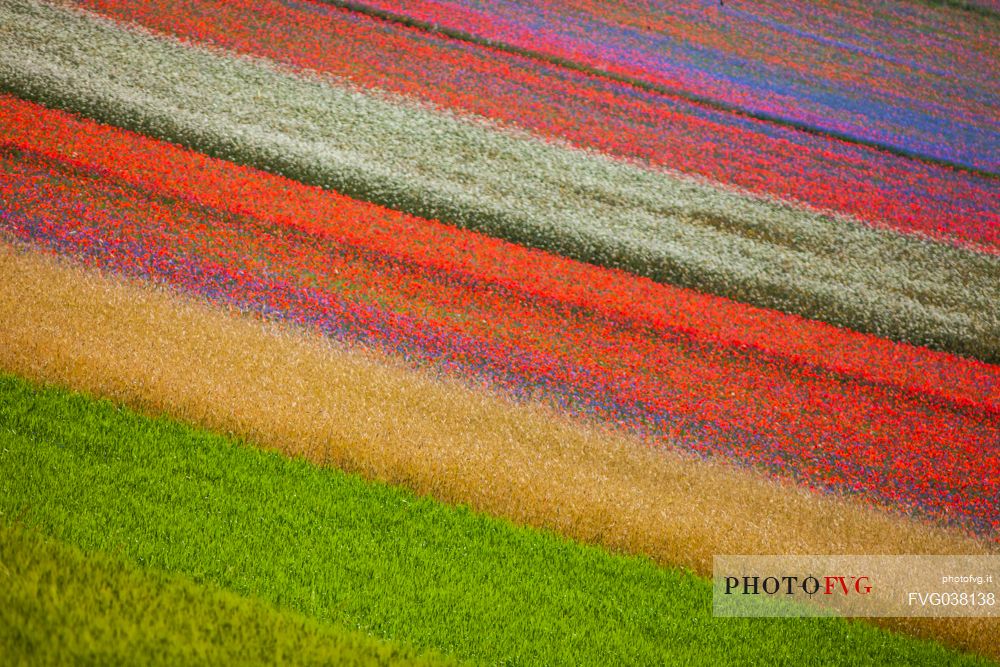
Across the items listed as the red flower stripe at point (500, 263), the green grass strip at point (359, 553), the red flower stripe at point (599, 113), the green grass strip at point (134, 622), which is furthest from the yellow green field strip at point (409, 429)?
the red flower stripe at point (599, 113)

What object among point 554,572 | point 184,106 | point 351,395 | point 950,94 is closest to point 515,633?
point 554,572

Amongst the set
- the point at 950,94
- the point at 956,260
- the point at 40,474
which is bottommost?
the point at 40,474

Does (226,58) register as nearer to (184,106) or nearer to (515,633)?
(184,106)

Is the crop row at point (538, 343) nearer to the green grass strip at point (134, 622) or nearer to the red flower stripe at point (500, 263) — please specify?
the red flower stripe at point (500, 263)

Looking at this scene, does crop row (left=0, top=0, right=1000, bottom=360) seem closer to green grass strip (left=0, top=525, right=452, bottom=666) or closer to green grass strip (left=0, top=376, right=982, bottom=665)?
green grass strip (left=0, top=376, right=982, bottom=665)

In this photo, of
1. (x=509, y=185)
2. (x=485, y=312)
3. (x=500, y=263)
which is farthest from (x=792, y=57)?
(x=485, y=312)

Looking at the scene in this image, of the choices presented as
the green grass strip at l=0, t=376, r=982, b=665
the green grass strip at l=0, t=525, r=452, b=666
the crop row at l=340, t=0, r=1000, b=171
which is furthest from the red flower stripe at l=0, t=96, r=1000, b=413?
the crop row at l=340, t=0, r=1000, b=171

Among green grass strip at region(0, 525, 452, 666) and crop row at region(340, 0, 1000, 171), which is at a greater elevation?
crop row at region(340, 0, 1000, 171)

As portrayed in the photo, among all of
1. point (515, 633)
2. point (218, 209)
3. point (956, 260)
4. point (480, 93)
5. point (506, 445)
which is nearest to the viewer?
point (515, 633)
